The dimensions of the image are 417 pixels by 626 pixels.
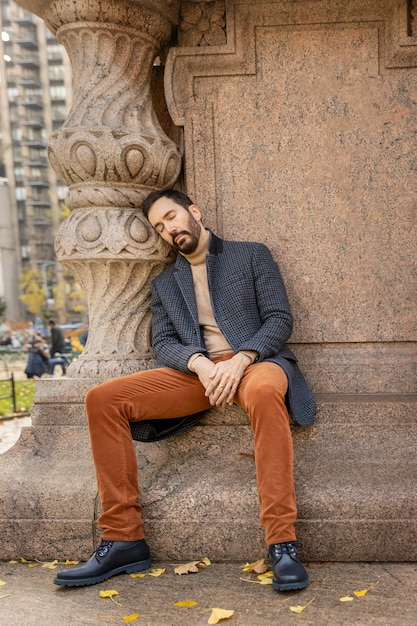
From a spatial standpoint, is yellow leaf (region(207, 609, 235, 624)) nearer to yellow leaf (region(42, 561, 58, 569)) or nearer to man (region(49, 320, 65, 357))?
yellow leaf (region(42, 561, 58, 569))

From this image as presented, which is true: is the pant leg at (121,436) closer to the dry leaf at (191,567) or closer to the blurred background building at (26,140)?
the dry leaf at (191,567)

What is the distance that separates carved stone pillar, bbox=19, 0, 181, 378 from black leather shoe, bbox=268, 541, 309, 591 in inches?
54.3

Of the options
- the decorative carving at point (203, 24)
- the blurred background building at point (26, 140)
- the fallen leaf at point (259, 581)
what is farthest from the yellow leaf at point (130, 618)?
the blurred background building at point (26, 140)

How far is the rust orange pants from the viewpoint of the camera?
9.21 feet

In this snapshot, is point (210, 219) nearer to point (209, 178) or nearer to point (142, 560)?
point (209, 178)

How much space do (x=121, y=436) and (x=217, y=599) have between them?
855 millimetres

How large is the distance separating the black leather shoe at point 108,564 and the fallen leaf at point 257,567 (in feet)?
1.53

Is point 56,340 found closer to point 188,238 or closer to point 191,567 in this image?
point 188,238

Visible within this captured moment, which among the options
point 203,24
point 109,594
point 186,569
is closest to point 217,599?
point 186,569

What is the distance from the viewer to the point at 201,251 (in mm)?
3572

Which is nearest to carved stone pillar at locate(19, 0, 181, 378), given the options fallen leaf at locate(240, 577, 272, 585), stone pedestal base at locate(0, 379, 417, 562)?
stone pedestal base at locate(0, 379, 417, 562)

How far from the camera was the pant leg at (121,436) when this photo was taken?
2.99 m

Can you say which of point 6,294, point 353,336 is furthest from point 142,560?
point 6,294

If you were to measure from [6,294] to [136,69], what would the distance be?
65.8 metres
